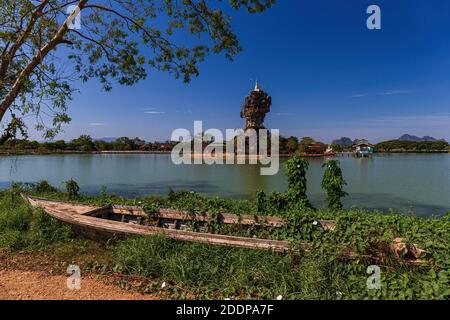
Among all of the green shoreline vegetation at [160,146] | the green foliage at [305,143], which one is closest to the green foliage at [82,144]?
the green shoreline vegetation at [160,146]

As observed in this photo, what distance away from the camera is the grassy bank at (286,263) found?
12.2ft

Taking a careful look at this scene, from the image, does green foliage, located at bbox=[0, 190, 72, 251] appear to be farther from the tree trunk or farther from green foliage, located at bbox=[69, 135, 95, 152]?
green foliage, located at bbox=[69, 135, 95, 152]

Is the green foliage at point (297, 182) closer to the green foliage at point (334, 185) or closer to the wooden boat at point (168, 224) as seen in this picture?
the green foliage at point (334, 185)

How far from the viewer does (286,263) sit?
14.2 ft

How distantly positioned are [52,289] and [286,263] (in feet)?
11.4

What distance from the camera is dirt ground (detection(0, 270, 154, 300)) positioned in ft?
12.7

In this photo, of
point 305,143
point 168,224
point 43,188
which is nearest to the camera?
point 168,224

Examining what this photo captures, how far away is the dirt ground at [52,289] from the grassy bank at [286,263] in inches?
12.0

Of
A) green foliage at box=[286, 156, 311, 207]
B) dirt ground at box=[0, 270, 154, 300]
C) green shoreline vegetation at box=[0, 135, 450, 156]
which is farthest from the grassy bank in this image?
green shoreline vegetation at box=[0, 135, 450, 156]

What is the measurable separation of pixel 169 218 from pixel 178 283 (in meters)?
2.50


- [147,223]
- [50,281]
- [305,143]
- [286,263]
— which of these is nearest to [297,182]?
[286,263]

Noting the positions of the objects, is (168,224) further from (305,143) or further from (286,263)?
(305,143)
